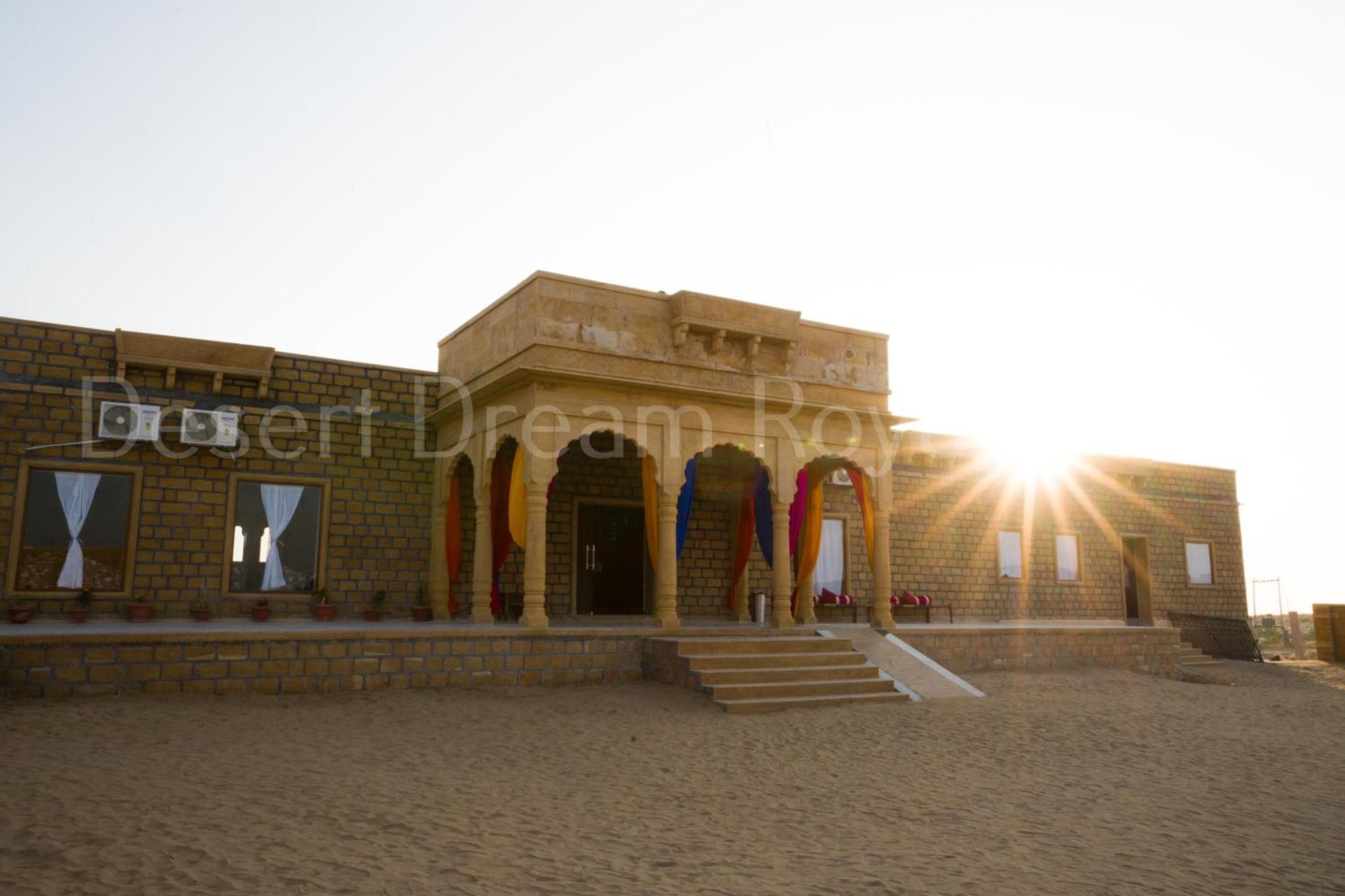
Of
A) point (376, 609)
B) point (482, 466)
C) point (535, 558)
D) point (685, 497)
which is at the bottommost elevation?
point (376, 609)

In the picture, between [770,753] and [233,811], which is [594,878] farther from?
[770,753]

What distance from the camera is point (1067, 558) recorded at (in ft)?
68.1

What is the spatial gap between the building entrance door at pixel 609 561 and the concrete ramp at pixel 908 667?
12.2ft

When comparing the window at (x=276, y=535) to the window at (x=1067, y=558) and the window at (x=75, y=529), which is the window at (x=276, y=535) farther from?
the window at (x=1067, y=558)

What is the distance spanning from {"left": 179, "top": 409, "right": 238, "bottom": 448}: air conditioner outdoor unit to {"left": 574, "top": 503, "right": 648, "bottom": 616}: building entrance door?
5.04 metres

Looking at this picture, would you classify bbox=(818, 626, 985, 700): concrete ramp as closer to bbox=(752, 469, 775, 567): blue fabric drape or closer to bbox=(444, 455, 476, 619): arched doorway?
bbox=(752, 469, 775, 567): blue fabric drape

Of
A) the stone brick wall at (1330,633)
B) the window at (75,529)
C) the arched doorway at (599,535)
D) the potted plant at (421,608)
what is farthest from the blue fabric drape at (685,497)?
the stone brick wall at (1330,633)

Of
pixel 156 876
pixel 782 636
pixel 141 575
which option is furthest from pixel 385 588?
pixel 156 876

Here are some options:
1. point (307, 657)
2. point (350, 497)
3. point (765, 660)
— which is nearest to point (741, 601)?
point (765, 660)

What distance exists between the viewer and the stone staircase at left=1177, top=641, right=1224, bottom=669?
670 inches

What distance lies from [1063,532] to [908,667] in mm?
10740

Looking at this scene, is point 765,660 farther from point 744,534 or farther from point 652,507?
point 744,534

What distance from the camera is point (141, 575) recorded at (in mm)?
12109

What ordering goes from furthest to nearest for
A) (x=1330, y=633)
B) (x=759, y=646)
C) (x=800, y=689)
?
1. (x=1330, y=633)
2. (x=759, y=646)
3. (x=800, y=689)
